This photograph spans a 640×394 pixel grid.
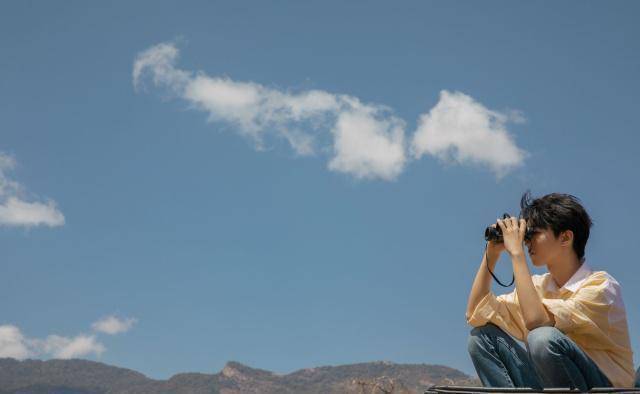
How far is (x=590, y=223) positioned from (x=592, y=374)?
781 mm

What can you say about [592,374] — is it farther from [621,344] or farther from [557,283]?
[557,283]

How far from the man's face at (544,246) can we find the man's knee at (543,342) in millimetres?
514

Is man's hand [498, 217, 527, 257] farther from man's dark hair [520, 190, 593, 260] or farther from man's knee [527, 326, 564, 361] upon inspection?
man's knee [527, 326, 564, 361]

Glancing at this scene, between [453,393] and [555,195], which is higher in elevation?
[555,195]

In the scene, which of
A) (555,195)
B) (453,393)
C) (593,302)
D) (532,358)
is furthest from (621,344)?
(453,393)

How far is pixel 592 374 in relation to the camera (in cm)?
345

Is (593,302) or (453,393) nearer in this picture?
(453,393)

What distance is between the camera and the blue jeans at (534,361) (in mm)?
3355

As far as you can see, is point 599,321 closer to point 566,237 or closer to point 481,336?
point 566,237

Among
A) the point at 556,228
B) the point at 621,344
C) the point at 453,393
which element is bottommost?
the point at 453,393

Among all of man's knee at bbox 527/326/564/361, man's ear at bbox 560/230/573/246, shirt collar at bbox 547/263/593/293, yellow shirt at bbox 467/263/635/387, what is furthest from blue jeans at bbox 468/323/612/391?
man's ear at bbox 560/230/573/246

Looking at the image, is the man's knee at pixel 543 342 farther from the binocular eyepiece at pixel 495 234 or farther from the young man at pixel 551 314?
the binocular eyepiece at pixel 495 234

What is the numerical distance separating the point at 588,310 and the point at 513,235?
1.67 ft

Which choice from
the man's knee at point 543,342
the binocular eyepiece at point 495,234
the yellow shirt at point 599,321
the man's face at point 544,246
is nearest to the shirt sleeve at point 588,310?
the yellow shirt at point 599,321
